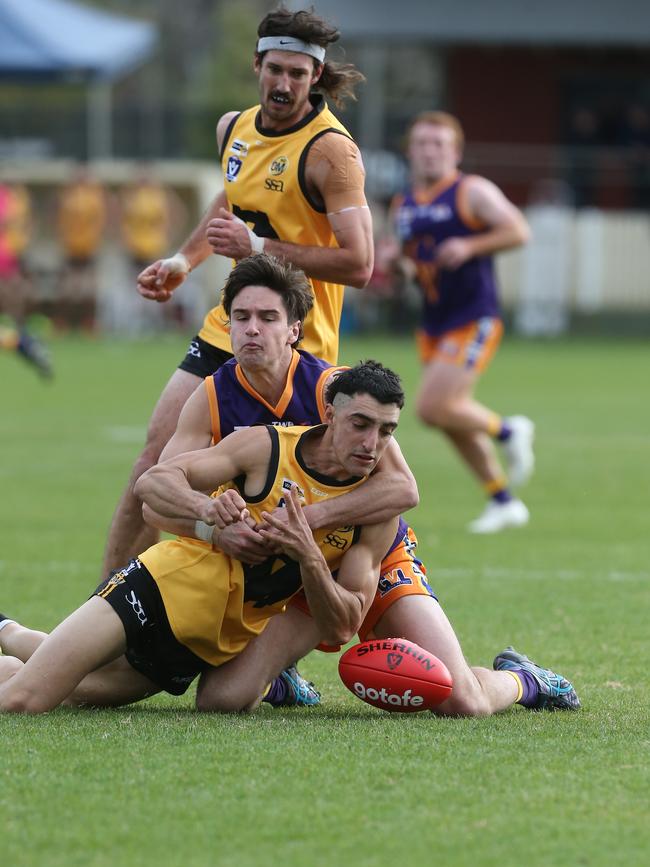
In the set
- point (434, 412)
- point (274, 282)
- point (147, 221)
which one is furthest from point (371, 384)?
point (147, 221)

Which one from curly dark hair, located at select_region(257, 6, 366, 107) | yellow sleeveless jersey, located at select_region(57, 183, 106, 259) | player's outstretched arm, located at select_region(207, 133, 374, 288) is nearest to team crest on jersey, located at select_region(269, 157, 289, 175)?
player's outstretched arm, located at select_region(207, 133, 374, 288)

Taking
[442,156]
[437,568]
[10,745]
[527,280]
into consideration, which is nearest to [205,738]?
[10,745]

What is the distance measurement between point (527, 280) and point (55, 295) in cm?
824

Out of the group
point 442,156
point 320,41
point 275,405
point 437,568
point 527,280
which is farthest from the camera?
point 527,280

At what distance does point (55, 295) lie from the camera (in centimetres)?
2900

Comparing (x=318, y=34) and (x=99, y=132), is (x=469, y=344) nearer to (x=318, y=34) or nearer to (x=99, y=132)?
(x=318, y=34)

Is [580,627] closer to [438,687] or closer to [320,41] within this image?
[438,687]

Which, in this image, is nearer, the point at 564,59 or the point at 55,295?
the point at 55,295

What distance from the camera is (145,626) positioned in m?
5.40

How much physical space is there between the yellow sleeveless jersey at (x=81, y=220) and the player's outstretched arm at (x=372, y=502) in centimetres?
2287

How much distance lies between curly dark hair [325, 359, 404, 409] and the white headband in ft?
5.49

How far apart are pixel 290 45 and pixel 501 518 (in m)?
4.51

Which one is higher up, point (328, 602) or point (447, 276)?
point (447, 276)

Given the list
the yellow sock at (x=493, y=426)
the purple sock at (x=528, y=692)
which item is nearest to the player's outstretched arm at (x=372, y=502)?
the purple sock at (x=528, y=692)
